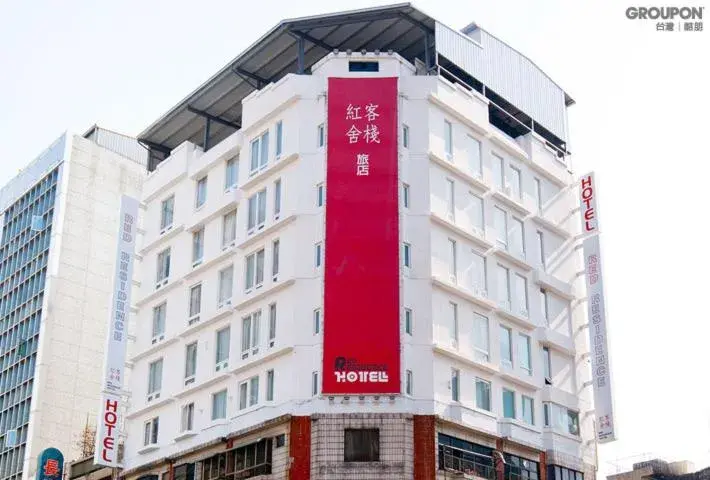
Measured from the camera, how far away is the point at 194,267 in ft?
237

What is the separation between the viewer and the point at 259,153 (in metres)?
69.7

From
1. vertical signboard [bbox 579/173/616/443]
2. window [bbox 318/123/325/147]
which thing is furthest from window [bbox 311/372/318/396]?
vertical signboard [bbox 579/173/616/443]

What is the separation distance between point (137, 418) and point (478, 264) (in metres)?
24.1

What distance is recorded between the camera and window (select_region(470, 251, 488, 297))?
66000 mm

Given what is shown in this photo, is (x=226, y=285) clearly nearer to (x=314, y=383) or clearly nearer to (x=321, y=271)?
(x=321, y=271)

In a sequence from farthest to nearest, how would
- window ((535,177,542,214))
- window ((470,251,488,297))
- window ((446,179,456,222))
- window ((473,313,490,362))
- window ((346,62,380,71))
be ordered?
window ((535,177,542,214)) < window ((346,62,380,71)) < window ((470,251,488,297)) < window ((446,179,456,222)) < window ((473,313,490,362))

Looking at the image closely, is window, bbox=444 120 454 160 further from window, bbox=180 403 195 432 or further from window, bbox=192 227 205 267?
window, bbox=180 403 195 432

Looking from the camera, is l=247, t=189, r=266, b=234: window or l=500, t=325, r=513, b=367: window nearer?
l=500, t=325, r=513, b=367: window

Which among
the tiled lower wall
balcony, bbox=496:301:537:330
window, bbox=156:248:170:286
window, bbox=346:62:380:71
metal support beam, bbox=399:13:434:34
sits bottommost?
the tiled lower wall

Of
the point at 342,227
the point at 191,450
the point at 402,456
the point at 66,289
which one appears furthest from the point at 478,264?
the point at 66,289

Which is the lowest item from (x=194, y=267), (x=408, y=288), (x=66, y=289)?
(x=408, y=288)

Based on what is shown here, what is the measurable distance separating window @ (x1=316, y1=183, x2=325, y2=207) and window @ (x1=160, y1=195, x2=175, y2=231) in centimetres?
1594

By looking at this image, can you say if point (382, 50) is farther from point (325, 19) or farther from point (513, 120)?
point (513, 120)

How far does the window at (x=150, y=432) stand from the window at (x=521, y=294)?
77.7ft
